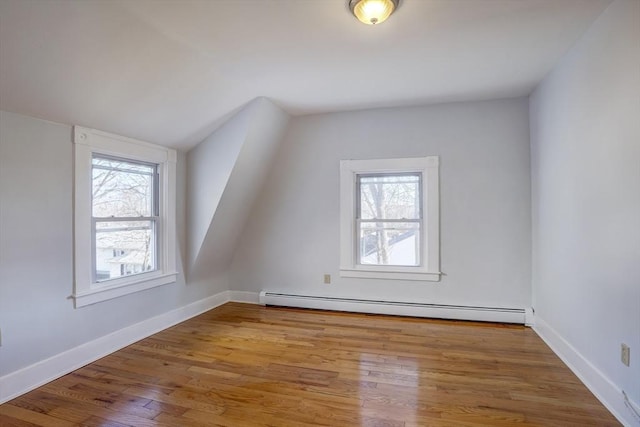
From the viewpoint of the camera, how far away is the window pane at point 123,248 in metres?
2.95

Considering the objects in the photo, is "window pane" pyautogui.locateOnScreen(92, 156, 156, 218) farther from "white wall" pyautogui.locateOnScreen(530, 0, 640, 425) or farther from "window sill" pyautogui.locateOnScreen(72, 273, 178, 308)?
"white wall" pyautogui.locateOnScreen(530, 0, 640, 425)

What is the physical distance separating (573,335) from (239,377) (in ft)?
8.39

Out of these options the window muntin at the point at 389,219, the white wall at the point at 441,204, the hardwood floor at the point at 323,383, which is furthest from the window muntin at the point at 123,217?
the window muntin at the point at 389,219

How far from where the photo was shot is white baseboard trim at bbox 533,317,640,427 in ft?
6.22

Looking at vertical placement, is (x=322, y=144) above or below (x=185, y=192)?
above

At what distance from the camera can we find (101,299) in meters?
2.85

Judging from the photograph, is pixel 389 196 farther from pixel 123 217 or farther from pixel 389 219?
pixel 123 217

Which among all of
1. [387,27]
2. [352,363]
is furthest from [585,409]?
[387,27]

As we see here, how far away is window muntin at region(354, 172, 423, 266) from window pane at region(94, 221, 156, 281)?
233cm

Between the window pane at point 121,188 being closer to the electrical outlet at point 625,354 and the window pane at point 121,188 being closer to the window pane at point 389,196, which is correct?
the window pane at point 389,196

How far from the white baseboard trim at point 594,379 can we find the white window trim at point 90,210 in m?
3.72

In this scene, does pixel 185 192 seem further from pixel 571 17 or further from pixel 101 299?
pixel 571 17

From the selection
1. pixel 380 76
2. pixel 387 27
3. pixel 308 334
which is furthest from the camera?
pixel 308 334

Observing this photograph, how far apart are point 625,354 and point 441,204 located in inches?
83.1
